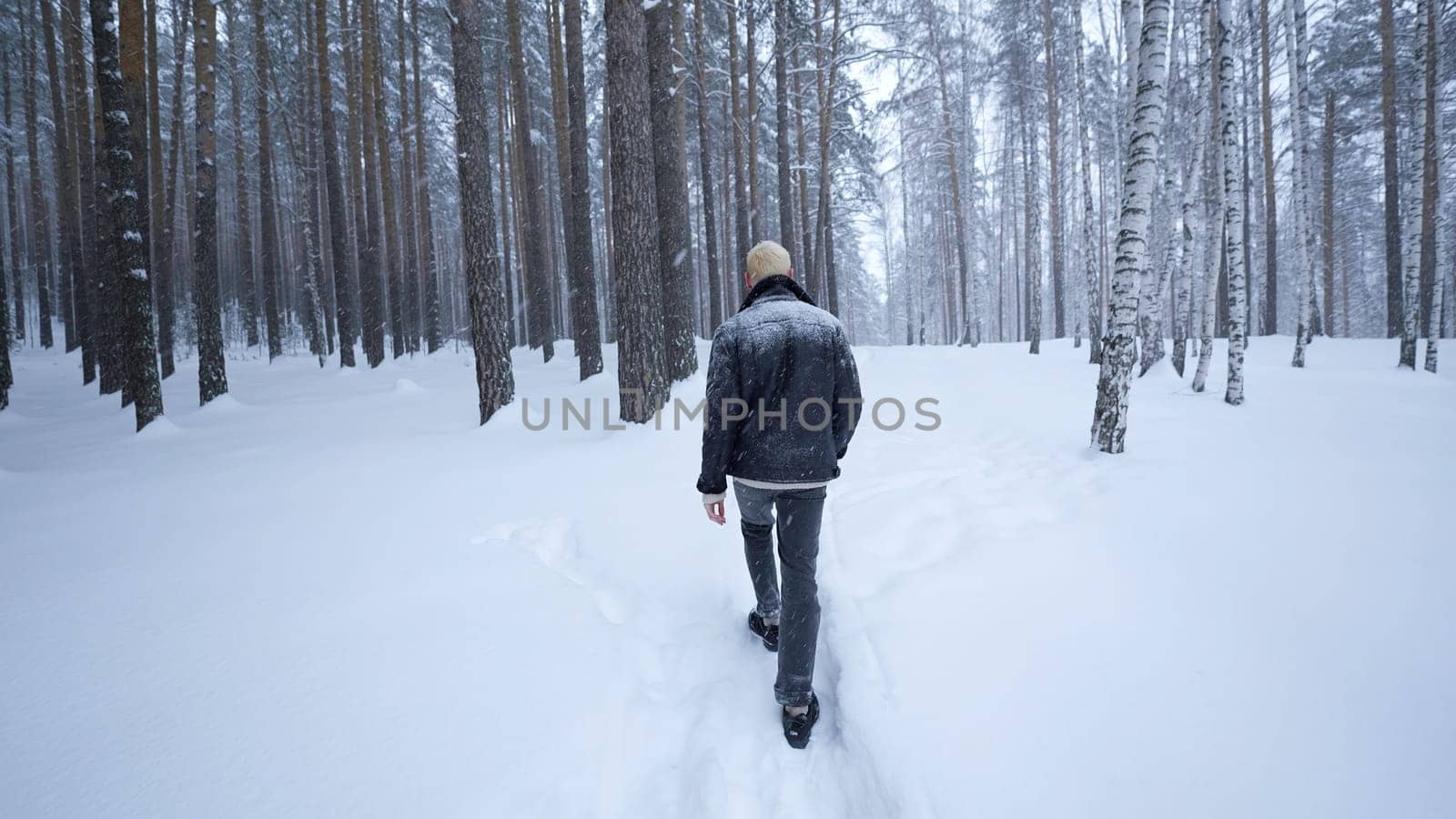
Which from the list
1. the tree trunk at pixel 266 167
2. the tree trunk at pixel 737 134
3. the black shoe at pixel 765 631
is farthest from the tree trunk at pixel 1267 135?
the tree trunk at pixel 266 167

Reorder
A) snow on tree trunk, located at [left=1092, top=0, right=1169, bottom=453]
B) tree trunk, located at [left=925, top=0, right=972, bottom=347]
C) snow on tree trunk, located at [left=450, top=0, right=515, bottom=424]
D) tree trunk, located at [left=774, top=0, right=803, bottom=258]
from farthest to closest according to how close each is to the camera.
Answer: tree trunk, located at [left=925, top=0, right=972, bottom=347]
tree trunk, located at [left=774, top=0, right=803, bottom=258]
snow on tree trunk, located at [left=450, top=0, right=515, bottom=424]
snow on tree trunk, located at [left=1092, top=0, right=1169, bottom=453]

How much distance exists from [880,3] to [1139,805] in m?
17.6

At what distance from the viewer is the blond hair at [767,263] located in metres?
2.64

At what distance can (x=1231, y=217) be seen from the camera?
27.9ft

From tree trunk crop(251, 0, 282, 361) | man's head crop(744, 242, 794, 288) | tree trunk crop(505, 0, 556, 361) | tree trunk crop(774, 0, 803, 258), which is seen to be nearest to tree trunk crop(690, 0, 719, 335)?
tree trunk crop(774, 0, 803, 258)

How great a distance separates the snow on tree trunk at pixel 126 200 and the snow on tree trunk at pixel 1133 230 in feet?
37.9

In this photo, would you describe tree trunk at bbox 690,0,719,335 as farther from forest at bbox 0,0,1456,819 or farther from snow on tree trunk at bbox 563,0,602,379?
snow on tree trunk at bbox 563,0,602,379

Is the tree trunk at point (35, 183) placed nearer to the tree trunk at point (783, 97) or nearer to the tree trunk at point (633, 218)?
the tree trunk at point (783, 97)

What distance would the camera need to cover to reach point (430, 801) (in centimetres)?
193

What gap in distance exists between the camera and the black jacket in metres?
2.42

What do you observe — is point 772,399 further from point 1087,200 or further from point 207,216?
point 1087,200

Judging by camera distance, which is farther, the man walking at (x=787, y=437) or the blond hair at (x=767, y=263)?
the blond hair at (x=767, y=263)

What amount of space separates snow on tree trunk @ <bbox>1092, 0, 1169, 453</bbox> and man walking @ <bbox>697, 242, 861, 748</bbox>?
14.6ft

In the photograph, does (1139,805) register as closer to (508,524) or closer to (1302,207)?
(508,524)
